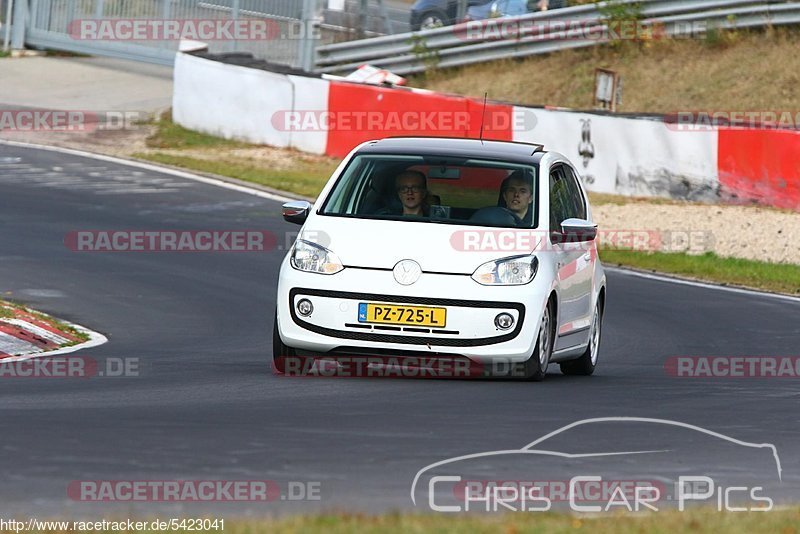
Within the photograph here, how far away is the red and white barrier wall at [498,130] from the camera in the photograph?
22.8 meters

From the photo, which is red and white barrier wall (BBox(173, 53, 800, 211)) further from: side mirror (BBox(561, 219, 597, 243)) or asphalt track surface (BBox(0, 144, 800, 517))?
side mirror (BBox(561, 219, 597, 243))

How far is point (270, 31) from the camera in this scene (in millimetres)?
33875

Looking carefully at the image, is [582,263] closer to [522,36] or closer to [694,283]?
[694,283]

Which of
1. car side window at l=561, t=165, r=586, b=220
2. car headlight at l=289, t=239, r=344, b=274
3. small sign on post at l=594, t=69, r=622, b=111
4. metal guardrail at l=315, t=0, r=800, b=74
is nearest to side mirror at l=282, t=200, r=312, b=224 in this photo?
car headlight at l=289, t=239, r=344, b=274

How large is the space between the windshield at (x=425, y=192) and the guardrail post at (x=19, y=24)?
28.2 m

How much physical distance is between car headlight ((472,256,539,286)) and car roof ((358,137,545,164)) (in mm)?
1049

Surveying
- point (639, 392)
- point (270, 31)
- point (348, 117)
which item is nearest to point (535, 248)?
point (639, 392)

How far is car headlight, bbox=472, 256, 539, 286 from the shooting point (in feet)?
31.5

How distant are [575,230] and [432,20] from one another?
86.6ft

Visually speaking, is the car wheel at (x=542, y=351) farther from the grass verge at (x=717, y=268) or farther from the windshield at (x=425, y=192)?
the grass verge at (x=717, y=268)

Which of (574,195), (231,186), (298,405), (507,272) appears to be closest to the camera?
(298,405)

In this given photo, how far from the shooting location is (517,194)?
34.5ft

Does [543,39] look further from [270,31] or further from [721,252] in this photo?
[721,252]

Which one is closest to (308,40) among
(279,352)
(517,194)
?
(517,194)
